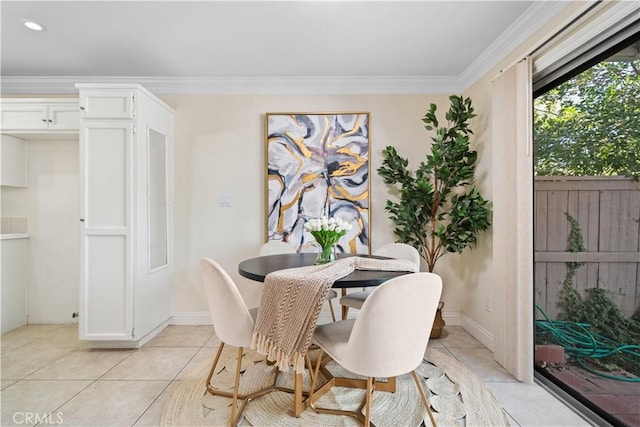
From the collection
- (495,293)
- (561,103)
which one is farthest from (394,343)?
(561,103)

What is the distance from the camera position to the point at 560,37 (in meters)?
1.85

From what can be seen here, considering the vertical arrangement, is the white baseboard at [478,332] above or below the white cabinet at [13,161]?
below

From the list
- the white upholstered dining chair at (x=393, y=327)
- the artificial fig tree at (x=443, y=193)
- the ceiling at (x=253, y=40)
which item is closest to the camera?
the white upholstered dining chair at (x=393, y=327)

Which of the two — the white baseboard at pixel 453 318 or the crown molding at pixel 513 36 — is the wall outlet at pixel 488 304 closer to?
the white baseboard at pixel 453 318

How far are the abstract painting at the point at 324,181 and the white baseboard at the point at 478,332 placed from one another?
1179 mm

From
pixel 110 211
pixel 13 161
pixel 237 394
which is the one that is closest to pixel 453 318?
pixel 237 394

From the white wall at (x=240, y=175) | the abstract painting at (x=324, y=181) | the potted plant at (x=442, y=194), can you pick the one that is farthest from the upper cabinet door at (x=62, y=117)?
the potted plant at (x=442, y=194)

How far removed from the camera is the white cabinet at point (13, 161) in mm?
2988

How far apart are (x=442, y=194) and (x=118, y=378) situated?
2906 millimetres

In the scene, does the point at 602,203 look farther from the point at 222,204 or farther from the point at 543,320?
the point at 222,204

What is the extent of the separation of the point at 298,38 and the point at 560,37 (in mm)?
1702

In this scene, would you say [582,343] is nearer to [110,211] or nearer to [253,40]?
[253,40]

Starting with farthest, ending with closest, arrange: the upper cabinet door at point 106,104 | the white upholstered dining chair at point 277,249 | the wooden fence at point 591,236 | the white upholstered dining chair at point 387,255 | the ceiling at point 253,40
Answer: the white upholstered dining chair at point 277,249
the upper cabinet door at point 106,104
the white upholstered dining chair at point 387,255
the ceiling at point 253,40
the wooden fence at point 591,236

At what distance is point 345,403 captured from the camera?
1.84 meters
